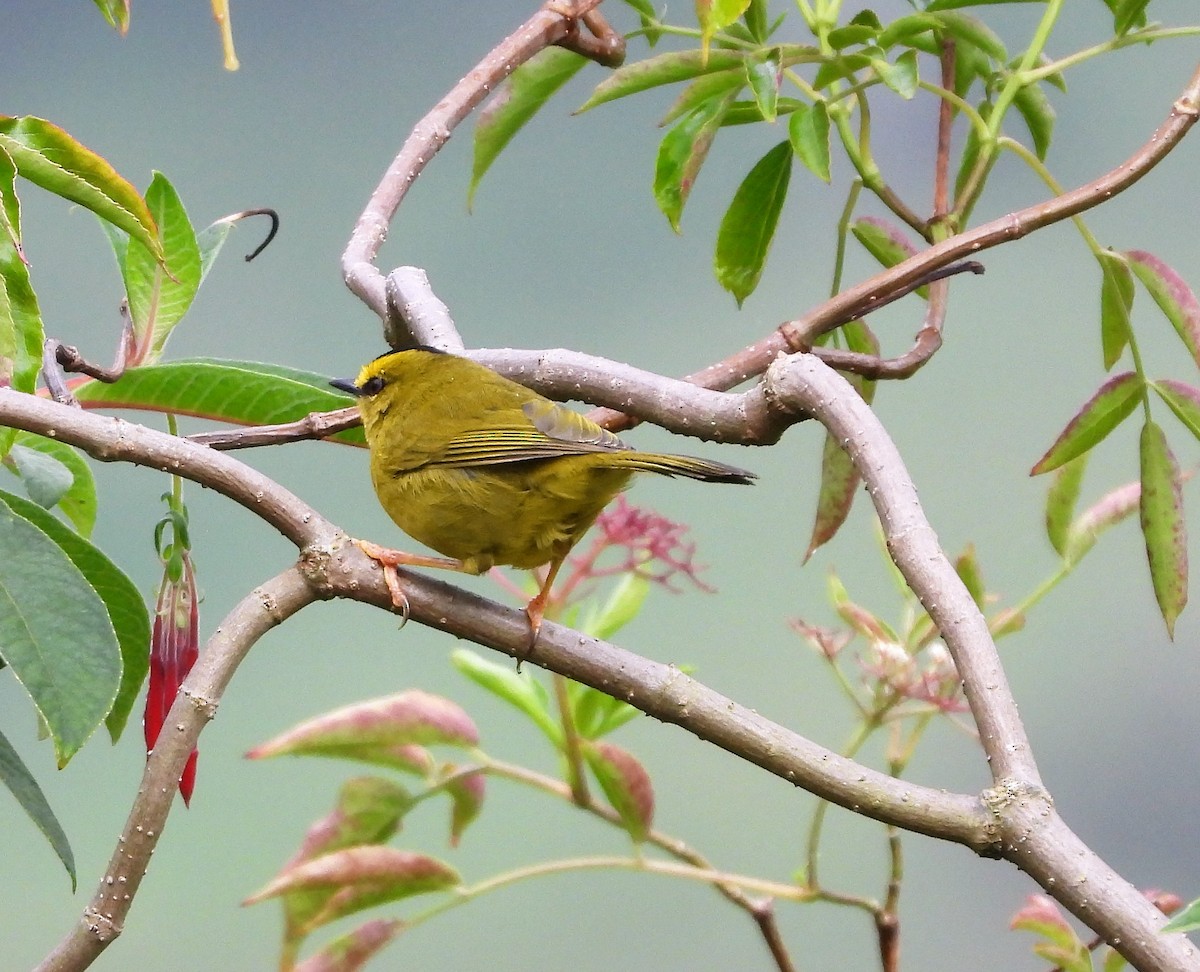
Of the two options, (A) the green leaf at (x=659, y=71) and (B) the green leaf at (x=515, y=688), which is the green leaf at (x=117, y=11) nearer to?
(A) the green leaf at (x=659, y=71)

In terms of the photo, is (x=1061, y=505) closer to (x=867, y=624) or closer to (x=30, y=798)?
(x=867, y=624)

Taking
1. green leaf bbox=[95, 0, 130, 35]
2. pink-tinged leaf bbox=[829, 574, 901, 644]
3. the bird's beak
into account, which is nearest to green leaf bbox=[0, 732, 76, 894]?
green leaf bbox=[95, 0, 130, 35]

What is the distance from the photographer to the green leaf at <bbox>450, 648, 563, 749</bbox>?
127 centimetres

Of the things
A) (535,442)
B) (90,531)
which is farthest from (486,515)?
(90,531)

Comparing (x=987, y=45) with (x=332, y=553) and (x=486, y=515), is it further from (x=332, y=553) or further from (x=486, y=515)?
(x=332, y=553)

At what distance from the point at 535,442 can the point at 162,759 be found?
0.55 meters

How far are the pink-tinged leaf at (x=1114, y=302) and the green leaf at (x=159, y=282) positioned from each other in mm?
705

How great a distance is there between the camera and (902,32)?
1.08 meters

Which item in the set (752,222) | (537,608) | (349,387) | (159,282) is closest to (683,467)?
(537,608)

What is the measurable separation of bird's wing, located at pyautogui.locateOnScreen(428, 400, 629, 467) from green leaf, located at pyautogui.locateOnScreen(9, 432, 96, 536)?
307 millimetres

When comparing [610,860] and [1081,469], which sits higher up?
[1081,469]

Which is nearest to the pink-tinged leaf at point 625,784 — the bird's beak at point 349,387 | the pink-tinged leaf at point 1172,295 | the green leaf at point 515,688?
the green leaf at point 515,688

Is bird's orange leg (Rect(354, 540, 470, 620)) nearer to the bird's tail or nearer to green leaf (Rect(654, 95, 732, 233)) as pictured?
the bird's tail

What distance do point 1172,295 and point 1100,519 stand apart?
1.00ft
